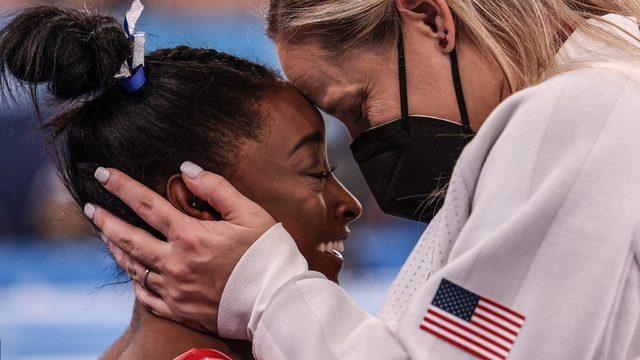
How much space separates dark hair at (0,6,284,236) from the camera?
70.1 inches

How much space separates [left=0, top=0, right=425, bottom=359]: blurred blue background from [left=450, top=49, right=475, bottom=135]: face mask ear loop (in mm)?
2148

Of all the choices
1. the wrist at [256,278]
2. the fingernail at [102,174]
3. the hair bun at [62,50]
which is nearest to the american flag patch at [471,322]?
the wrist at [256,278]

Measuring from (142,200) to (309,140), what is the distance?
1.24 ft

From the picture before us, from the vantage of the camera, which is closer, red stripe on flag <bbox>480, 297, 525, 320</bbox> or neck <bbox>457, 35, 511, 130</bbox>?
red stripe on flag <bbox>480, 297, 525, 320</bbox>

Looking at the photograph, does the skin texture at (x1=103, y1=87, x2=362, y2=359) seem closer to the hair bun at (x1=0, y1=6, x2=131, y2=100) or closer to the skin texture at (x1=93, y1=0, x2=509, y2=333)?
the skin texture at (x1=93, y1=0, x2=509, y2=333)

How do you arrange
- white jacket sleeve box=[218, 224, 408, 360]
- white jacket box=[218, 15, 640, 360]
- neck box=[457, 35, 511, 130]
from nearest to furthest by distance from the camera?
white jacket box=[218, 15, 640, 360], white jacket sleeve box=[218, 224, 408, 360], neck box=[457, 35, 511, 130]

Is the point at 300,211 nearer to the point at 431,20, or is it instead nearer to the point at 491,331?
the point at 431,20

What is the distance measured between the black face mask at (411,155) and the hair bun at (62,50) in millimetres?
545

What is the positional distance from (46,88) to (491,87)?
0.92m

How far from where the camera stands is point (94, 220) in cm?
185

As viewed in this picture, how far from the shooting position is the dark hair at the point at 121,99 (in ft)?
5.84

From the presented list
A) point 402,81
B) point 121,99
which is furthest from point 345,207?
point 121,99

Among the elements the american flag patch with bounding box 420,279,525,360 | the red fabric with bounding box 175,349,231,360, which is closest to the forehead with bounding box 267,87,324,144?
the red fabric with bounding box 175,349,231,360

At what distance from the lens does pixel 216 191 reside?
1.72 meters
